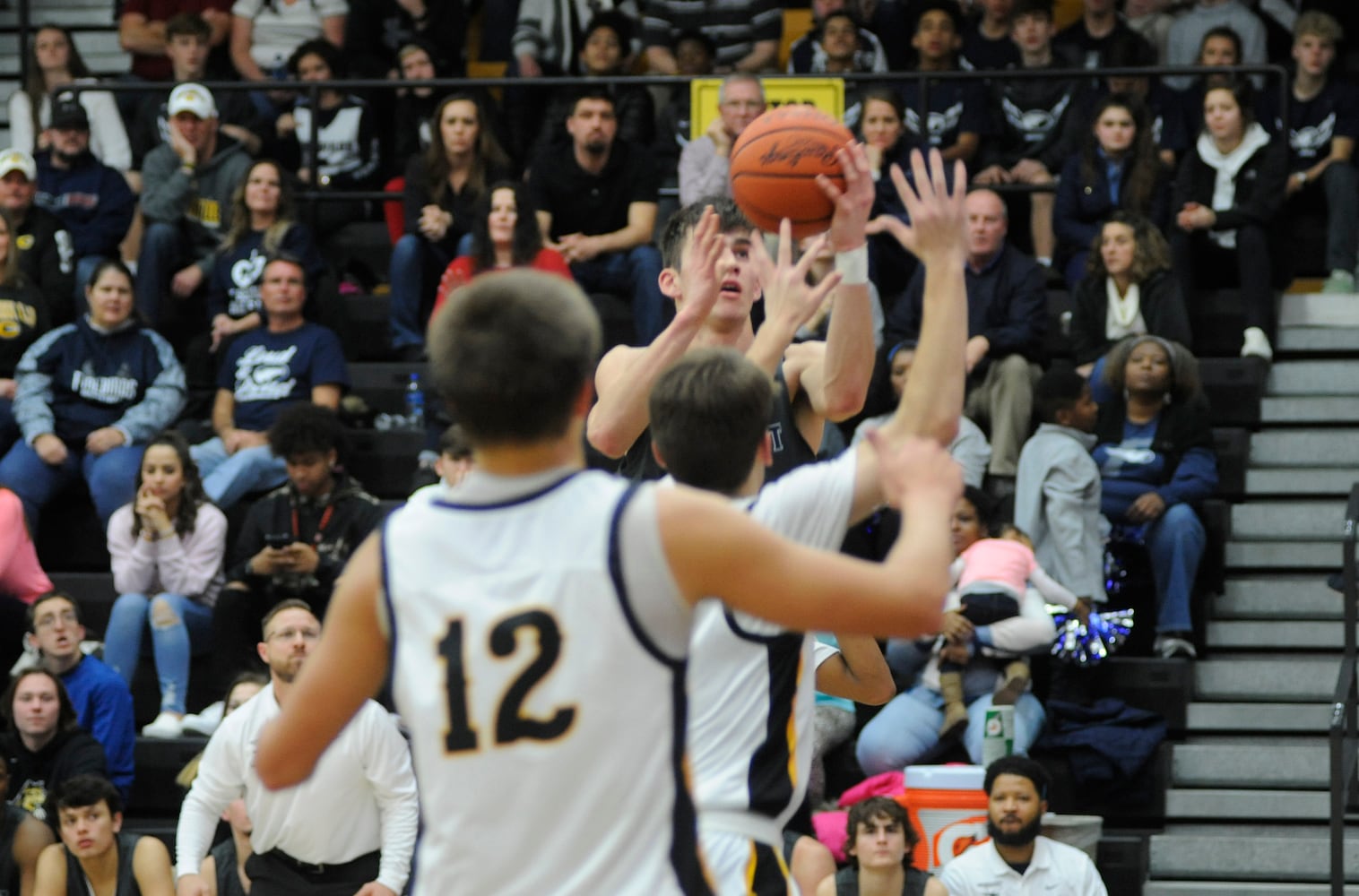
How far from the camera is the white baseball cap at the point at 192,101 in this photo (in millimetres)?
12961

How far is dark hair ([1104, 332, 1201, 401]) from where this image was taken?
10922 mm

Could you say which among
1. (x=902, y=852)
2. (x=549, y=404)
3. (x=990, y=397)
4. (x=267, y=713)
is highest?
(x=549, y=404)

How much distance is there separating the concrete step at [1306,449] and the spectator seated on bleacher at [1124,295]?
974 millimetres

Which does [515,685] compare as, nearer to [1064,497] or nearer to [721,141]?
[1064,497]

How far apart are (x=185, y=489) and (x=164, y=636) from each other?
0.77m

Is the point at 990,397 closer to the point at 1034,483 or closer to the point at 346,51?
the point at 1034,483

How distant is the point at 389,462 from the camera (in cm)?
1208

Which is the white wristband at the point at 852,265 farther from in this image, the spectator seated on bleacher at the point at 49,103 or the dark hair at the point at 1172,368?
the spectator seated on bleacher at the point at 49,103

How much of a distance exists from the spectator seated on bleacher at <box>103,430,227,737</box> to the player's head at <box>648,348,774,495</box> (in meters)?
7.31

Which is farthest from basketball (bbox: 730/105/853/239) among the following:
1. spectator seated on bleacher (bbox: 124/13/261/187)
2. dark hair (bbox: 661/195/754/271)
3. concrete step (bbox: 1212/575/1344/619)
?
spectator seated on bleacher (bbox: 124/13/261/187)

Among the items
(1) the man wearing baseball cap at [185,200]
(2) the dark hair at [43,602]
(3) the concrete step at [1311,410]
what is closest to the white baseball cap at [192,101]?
(1) the man wearing baseball cap at [185,200]

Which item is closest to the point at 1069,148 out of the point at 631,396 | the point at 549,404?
the point at 631,396

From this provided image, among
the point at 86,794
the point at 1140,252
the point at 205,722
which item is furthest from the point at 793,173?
the point at 1140,252

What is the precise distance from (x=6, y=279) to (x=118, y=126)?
87.7 inches
